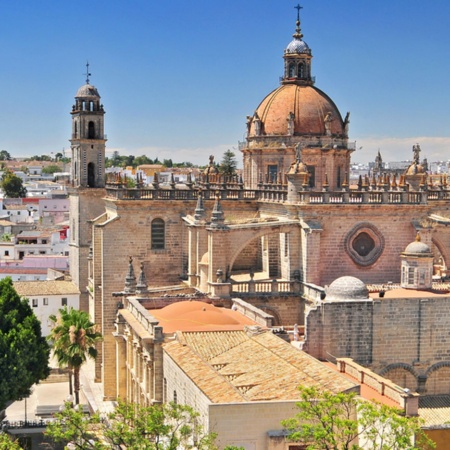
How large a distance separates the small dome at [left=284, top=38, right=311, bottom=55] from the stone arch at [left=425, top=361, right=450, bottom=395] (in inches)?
769

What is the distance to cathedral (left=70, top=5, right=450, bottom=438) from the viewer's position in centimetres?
3048

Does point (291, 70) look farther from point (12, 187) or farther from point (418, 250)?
point (12, 187)

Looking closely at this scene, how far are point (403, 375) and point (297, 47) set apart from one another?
2001cm

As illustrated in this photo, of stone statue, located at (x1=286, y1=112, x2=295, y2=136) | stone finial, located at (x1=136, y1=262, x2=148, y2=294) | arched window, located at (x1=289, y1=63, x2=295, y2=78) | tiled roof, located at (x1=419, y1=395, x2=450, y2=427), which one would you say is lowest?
tiled roof, located at (x1=419, y1=395, x2=450, y2=427)

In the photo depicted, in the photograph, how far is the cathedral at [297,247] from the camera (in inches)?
1200

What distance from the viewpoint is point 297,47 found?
4416cm

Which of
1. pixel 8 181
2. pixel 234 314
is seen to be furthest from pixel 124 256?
pixel 8 181

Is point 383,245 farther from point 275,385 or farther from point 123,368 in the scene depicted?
point 275,385

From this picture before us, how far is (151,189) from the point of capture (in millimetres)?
40125

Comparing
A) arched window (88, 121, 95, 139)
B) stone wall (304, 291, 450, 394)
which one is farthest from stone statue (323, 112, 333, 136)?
arched window (88, 121, 95, 139)

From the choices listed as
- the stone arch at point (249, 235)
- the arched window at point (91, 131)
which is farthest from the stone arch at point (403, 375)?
the arched window at point (91, 131)

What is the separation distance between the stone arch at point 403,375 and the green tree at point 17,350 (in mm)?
13929

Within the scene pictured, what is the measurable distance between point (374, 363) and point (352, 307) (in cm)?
218

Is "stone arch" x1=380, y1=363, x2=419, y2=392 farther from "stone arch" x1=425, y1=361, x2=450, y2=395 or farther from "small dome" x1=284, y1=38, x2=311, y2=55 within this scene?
"small dome" x1=284, y1=38, x2=311, y2=55
